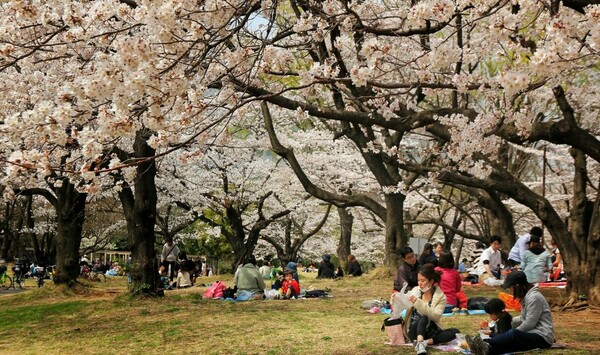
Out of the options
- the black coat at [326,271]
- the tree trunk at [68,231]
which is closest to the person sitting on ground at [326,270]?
the black coat at [326,271]

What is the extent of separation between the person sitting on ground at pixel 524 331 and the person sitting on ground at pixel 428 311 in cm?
60

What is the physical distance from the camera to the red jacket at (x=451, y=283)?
31.1 ft

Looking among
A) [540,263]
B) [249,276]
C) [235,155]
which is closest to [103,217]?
[235,155]

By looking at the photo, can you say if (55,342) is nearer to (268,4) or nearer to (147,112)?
(147,112)

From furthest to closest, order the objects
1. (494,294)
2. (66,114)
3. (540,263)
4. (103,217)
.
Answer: (103,217) → (494,294) → (540,263) → (66,114)

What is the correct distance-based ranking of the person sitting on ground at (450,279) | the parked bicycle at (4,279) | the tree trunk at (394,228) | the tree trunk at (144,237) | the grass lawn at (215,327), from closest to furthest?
1. the grass lawn at (215,327)
2. the person sitting on ground at (450,279)
3. the tree trunk at (144,237)
4. the tree trunk at (394,228)
5. the parked bicycle at (4,279)

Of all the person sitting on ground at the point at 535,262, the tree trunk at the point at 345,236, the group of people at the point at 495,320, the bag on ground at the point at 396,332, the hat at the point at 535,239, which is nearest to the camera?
the group of people at the point at 495,320

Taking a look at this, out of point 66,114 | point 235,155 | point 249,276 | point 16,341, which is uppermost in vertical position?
point 235,155

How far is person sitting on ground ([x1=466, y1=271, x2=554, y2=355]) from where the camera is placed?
634 centimetres

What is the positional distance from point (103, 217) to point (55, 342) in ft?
90.3

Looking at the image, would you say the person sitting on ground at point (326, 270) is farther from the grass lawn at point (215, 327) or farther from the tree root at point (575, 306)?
the tree root at point (575, 306)

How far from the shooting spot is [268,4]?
6.10 metres

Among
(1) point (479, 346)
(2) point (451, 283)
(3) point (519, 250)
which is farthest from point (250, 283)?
(1) point (479, 346)

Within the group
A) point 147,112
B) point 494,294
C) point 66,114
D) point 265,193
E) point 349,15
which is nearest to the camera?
point 66,114
